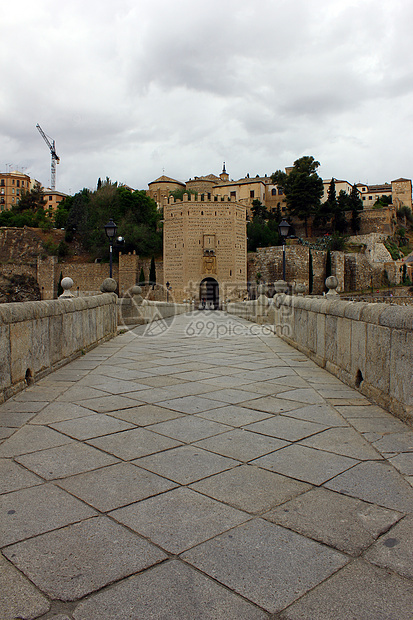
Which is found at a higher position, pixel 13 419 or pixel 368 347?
pixel 368 347

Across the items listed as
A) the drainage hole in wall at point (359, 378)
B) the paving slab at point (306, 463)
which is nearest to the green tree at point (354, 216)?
the drainage hole in wall at point (359, 378)

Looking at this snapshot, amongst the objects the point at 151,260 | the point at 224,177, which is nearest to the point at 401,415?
the point at 151,260

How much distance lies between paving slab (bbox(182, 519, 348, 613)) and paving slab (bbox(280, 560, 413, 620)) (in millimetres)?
36

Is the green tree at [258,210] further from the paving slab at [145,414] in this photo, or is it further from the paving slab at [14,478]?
the paving slab at [14,478]

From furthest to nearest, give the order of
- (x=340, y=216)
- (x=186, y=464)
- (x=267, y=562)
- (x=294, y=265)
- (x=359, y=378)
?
1. (x=340, y=216)
2. (x=294, y=265)
3. (x=359, y=378)
4. (x=186, y=464)
5. (x=267, y=562)

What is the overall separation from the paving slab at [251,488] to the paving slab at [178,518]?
0.06 metres

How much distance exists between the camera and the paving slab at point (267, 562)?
1423 millimetres

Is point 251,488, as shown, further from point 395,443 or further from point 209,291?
point 209,291

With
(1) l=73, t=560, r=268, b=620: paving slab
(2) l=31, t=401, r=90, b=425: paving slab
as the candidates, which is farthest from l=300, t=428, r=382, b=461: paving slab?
(2) l=31, t=401, r=90, b=425: paving slab

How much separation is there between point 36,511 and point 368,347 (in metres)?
2.96

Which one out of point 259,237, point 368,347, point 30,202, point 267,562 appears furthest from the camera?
point 30,202

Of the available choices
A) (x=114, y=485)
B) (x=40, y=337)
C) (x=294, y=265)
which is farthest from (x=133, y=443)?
(x=294, y=265)

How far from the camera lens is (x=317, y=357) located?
19.7 ft

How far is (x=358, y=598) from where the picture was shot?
1388 mm
